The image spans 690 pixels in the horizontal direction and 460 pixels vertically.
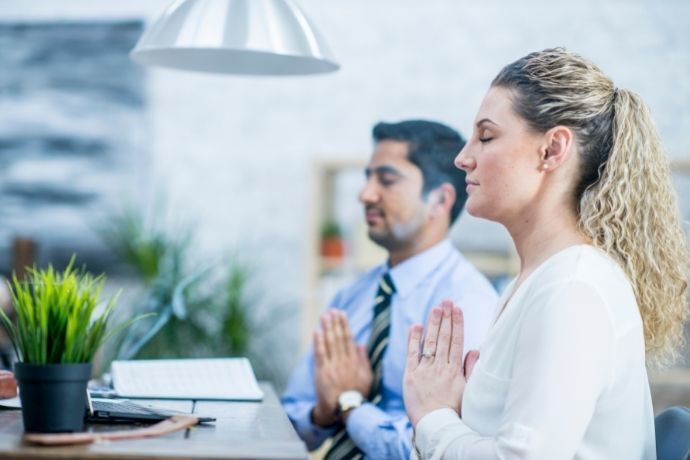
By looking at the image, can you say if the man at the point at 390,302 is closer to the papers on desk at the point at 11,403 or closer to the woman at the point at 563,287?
the woman at the point at 563,287

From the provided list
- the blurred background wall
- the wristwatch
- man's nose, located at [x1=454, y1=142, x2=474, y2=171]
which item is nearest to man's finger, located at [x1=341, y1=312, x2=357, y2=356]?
the wristwatch

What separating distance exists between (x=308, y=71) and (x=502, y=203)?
0.89 m

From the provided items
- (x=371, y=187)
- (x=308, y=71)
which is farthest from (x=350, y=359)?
(x=308, y=71)

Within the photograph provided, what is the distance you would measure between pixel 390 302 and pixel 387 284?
0.06 metres

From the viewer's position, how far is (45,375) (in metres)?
1.37

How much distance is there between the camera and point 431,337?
5.65ft

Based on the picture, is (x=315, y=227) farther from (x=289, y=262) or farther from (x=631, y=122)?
(x=631, y=122)

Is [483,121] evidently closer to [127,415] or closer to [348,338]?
[127,415]

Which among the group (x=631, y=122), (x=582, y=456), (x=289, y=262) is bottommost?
(x=289, y=262)

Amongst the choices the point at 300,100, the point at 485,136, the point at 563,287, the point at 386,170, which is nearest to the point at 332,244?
the point at 300,100

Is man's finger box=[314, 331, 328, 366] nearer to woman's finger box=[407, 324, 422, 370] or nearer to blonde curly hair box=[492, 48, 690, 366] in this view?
Result: woman's finger box=[407, 324, 422, 370]

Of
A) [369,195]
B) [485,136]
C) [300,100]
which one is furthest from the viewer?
[300,100]

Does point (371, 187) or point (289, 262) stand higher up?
point (371, 187)

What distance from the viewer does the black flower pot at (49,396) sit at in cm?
137
